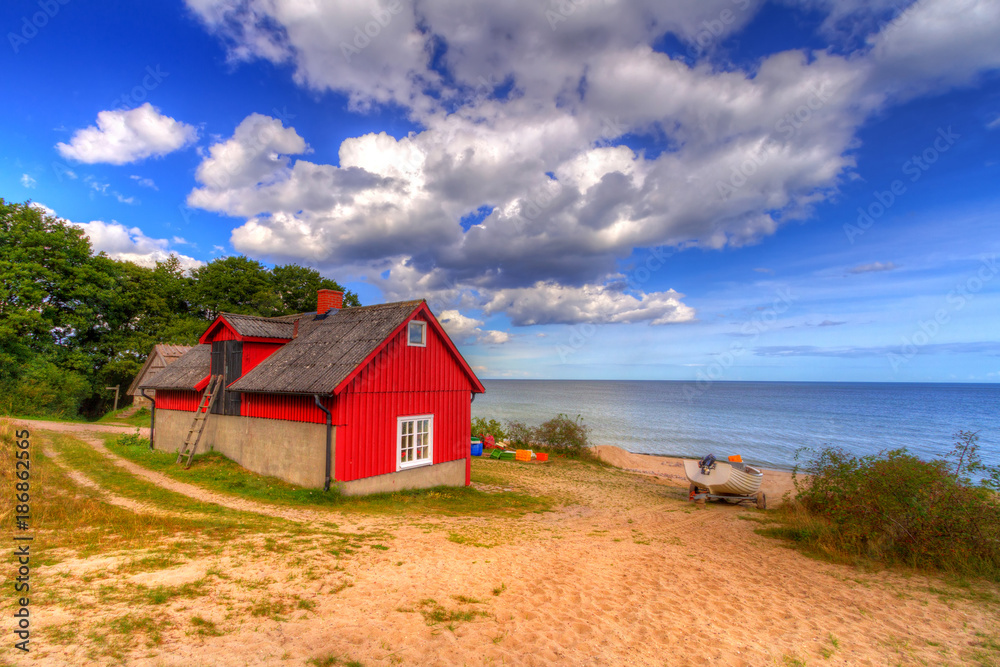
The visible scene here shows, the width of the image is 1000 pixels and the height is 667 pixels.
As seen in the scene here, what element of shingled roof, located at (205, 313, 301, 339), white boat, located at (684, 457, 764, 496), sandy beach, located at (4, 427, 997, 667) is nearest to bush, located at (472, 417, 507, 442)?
white boat, located at (684, 457, 764, 496)

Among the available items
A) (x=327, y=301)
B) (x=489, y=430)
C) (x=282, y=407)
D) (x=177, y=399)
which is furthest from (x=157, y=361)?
(x=282, y=407)

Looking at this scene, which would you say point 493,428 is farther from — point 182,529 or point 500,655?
point 500,655

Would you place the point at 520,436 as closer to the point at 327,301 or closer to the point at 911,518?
the point at 327,301

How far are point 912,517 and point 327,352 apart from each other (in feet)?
53.9

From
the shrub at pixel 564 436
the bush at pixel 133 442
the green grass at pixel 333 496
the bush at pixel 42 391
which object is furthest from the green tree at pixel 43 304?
the shrub at pixel 564 436

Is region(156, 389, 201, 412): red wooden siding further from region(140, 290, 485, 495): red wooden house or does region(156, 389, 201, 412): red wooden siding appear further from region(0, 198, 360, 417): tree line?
region(0, 198, 360, 417): tree line

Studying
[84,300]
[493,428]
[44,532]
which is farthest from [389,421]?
[84,300]

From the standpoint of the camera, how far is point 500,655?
18.7ft

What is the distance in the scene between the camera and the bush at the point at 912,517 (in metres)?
9.46

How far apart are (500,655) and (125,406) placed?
52.2m

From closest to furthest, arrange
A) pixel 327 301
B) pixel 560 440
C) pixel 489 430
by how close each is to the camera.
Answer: pixel 327 301 < pixel 560 440 < pixel 489 430

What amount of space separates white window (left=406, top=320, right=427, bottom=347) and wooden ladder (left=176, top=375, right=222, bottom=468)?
8.23 m

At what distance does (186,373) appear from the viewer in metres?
19.8

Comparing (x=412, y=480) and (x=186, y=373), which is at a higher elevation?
(x=186, y=373)
